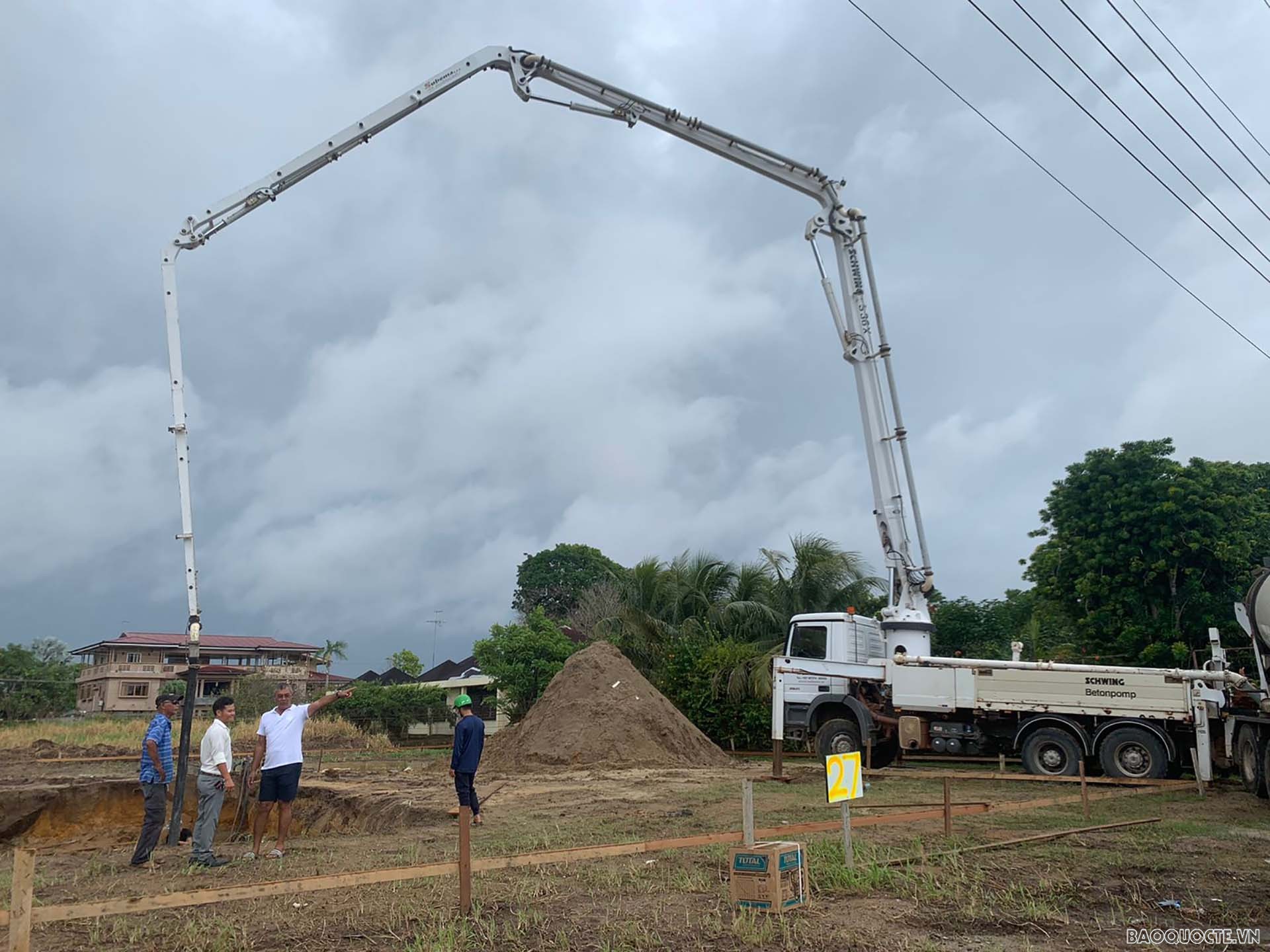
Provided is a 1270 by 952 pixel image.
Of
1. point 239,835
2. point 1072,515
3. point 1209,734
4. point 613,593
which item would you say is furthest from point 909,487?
point 613,593

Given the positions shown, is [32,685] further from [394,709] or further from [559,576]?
[559,576]

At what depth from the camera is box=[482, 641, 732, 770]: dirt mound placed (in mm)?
21250

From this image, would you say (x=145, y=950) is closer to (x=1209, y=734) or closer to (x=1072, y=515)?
(x=1209, y=734)

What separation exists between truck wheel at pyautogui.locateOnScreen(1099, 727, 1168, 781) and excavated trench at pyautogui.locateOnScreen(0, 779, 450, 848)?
11.3m

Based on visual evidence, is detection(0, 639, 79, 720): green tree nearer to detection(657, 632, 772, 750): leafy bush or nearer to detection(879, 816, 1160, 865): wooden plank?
detection(657, 632, 772, 750): leafy bush

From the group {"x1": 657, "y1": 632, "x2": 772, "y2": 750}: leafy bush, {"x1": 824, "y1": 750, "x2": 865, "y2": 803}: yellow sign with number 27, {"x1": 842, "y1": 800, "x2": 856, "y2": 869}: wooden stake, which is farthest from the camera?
{"x1": 657, "y1": 632, "x2": 772, "y2": 750}: leafy bush

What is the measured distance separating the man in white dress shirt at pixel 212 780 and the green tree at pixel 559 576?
62.5 metres

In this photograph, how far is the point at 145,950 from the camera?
6.54 meters

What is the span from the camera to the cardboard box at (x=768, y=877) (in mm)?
7168

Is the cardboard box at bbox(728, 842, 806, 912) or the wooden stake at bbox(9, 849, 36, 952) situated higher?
the wooden stake at bbox(9, 849, 36, 952)

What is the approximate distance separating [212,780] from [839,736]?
501 inches

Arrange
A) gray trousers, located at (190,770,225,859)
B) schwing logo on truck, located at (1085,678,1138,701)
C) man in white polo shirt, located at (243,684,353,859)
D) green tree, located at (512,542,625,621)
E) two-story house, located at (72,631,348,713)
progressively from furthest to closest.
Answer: green tree, located at (512,542,625,621)
two-story house, located at (72,631,348,713)
schwing logo on truck, located at (1085,678,1138,701)
man in white polo shirt, located at (243,684,353,859)
gray trousers, located at (190,770,225,859)

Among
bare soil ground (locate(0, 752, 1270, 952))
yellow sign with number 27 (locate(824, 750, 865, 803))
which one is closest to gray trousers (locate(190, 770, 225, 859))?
bare soil ground (locate(0, 752, 1270, 952))

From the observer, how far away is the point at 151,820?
1013 cm
